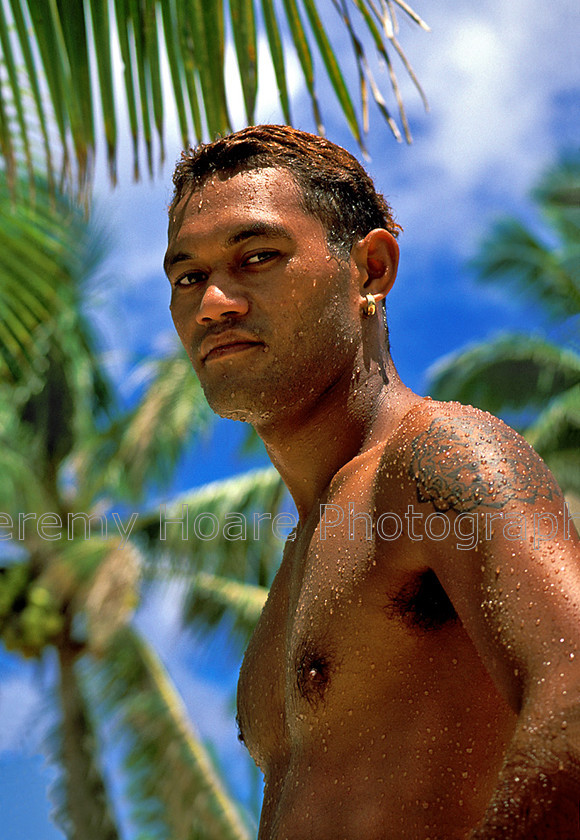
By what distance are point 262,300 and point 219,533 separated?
14.2 metres

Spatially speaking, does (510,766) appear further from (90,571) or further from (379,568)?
A: (90,571)

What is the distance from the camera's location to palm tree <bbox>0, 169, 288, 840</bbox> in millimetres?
15383

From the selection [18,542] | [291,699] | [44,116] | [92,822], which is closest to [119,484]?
[18,542]

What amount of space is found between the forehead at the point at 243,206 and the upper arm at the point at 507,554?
65 centimetres

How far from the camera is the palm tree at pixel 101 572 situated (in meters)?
15.4

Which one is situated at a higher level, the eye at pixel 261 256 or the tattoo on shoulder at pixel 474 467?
the eye at pixel 261 256

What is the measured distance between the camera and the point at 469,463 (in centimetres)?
182

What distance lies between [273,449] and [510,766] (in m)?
1.07

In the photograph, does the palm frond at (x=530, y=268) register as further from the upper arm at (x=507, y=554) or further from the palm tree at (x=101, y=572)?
the upper arm at (x=507, y=554)

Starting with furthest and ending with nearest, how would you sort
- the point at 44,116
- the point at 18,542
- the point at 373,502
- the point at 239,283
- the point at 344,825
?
the point at 18,542, the point at 44,116, the point at 239,283, the point at 373,502, the point at 344,825

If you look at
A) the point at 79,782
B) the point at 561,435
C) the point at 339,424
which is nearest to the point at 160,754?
the point at 79,782

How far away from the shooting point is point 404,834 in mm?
1846

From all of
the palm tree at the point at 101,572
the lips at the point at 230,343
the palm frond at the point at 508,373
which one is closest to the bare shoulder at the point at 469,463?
the lips at the point at 230,343

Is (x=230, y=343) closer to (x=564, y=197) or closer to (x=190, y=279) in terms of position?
(x=190, y=279)
